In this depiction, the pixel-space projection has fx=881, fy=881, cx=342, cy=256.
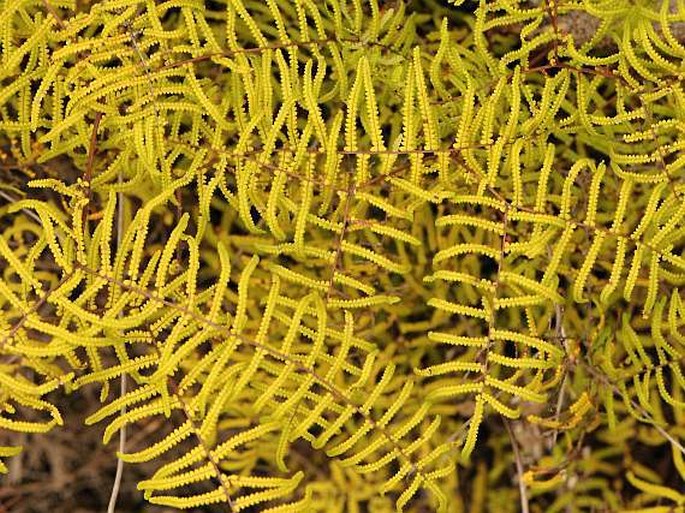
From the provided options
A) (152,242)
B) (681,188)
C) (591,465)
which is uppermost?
(681,188)

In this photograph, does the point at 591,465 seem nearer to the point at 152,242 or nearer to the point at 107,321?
the point at 152,242

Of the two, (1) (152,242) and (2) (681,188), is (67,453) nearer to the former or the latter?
(1) (152,242)

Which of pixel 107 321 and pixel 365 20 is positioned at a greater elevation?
pixel 365 20

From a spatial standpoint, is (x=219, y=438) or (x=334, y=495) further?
(x=219, y=438)

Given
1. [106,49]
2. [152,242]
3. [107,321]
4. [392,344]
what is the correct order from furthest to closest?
[152,242], [392,344], [106,49], [107,321]

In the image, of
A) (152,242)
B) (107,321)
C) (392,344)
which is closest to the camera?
(107,321)

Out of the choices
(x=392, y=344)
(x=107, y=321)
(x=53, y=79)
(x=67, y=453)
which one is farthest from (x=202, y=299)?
(x=67, y=453)

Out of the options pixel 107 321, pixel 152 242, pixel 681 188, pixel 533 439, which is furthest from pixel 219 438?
pixel 681 188
